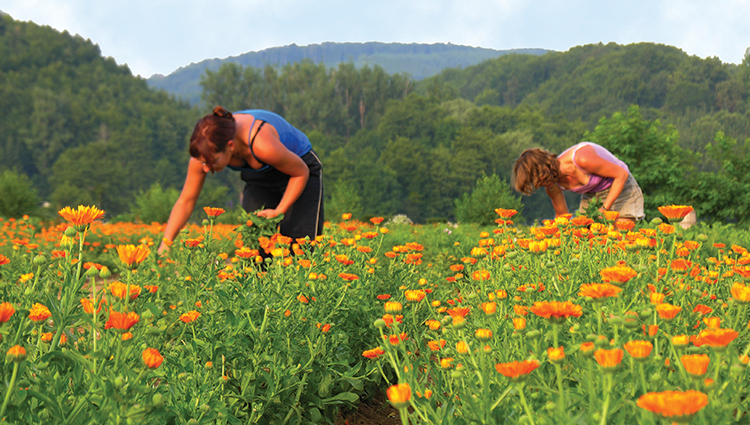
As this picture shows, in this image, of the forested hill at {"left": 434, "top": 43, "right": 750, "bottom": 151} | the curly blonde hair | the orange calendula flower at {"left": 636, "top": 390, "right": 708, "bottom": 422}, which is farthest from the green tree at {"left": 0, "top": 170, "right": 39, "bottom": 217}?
the forested hill at {"left": 434, "top": 43, "right": 750, "bottom": 151}

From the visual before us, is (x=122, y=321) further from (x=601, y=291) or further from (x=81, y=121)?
(x=81, y=121)

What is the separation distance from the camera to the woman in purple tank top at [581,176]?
4.08m

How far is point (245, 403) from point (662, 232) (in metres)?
2.00

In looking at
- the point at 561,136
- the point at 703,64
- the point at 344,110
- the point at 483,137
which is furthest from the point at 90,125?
the point at 703,64

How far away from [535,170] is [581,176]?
22.1 inches

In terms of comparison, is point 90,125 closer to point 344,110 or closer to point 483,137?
point 344,110

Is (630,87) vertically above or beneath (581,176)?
above

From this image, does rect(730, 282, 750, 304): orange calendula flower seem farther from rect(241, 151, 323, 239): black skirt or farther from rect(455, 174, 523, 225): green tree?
rect(455, 174, 523, 225): green tree

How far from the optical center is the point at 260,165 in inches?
134

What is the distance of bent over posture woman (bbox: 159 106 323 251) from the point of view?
2.94 meters

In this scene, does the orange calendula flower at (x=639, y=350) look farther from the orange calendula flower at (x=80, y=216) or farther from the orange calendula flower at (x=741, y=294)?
the orange calendula flower at (x=80, y=216)

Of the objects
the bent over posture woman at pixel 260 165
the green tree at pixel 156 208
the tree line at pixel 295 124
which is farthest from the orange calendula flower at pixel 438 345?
the tree line at pixel 295 124

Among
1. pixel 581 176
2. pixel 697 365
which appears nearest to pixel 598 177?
pixel 581 176

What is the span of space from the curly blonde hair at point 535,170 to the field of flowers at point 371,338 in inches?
51.3
